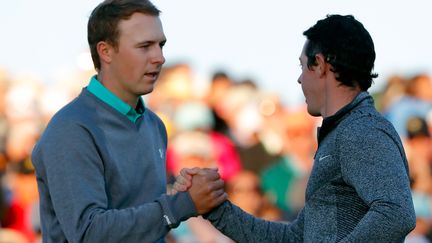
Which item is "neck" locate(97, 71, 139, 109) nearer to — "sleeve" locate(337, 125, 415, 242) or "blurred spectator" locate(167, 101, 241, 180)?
"sleeve" locate(337, 125, 415, 242)

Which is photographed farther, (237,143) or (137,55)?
(237,143)

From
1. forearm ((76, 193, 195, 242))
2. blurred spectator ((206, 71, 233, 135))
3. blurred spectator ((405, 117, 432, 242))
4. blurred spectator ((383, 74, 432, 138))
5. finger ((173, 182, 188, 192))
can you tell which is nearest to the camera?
forearm ((76, 193, 195, 242))

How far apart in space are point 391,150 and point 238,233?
3.14 feet

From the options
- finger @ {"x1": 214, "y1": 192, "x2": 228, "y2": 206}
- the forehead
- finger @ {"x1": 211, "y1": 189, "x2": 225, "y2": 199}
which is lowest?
finger @ {"x1": 214, "y1": 192, "x2": 228, "y2": 206}

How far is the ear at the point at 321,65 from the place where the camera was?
17.4ft

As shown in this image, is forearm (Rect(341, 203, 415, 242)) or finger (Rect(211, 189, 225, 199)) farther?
finger (Rect(211, 189, 225, 199))

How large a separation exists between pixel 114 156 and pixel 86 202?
261mm

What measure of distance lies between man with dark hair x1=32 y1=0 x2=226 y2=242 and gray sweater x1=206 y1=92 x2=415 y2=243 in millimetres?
493

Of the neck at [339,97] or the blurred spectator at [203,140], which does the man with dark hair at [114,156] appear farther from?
the blurred spectator at [203,140]

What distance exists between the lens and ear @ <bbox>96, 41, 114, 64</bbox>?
554 centimetres

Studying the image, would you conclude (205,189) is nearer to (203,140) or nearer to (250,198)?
(250,198)

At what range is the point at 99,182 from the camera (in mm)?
A: 5266

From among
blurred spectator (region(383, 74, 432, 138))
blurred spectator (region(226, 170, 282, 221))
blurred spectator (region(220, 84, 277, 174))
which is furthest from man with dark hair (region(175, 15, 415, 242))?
blurred spectator (region(220, 84, 277, 174))

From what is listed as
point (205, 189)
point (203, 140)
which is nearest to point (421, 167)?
point (203, 140)
